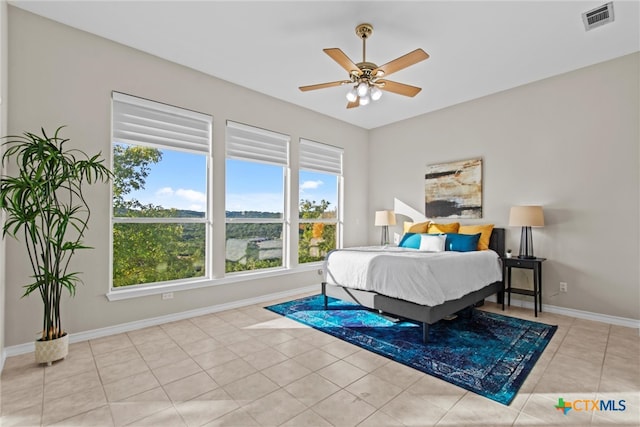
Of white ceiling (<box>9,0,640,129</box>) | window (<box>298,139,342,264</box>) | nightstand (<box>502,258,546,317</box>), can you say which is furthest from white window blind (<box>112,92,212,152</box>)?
nightstand (<box>502,258,546,317</box>)

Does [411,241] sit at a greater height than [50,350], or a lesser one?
greater

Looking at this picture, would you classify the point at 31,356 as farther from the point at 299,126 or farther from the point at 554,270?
the point at 554,270

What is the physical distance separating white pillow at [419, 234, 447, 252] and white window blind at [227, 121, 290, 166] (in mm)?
2433

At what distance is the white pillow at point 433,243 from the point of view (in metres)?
4.27

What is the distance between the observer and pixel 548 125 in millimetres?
4027

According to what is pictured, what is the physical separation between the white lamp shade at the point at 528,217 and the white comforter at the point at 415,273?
0.53m

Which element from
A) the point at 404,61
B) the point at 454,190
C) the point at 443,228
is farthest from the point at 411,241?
the point at 404,61

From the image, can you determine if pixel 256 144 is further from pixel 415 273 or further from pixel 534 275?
pixel 534 275

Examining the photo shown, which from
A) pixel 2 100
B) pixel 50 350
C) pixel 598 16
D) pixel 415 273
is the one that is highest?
pixel 598 16

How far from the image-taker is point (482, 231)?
171 inches

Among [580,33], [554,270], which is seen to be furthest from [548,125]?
[554,270]

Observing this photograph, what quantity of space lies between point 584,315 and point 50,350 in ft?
18.2

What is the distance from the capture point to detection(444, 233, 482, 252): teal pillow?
4113 millimetres

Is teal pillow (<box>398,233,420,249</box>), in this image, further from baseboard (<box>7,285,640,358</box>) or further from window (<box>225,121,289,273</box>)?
window (<box>225,121,289,273</box>)
